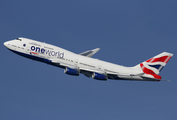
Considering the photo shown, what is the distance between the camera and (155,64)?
8581cm

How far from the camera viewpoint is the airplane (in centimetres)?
7650

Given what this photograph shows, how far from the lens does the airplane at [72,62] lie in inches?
3012

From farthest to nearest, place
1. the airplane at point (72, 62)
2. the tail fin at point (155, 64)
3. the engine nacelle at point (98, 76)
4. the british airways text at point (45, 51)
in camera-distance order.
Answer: the tail fin at point (155, 64) < the engine nacelle at point (98, 76) < the british airways text at point (45, 51) < the airplane at point (72, 62)

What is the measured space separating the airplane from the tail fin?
518 mm

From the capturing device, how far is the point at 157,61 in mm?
86000

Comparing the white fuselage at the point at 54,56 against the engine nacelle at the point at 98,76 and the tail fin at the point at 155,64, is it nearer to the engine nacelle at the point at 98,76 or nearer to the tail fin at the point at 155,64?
the engine nacelle at the point at 98,76

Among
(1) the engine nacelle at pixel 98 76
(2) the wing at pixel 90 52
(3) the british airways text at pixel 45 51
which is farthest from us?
(2) the wing at pixel 90 52

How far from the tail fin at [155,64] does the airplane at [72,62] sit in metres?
0.52

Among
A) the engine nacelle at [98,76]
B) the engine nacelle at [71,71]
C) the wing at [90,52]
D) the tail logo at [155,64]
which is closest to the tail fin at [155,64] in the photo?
the tail logo at [155,64]

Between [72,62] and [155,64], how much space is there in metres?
28.2

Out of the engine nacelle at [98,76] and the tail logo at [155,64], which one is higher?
the tail logo at [155,64]

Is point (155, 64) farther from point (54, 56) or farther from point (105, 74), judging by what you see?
point (54, 56)

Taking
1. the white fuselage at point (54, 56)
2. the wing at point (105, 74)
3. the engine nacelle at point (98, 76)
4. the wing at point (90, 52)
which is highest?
the wing at point (90, 52)

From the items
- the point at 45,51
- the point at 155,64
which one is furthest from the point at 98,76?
the point at 155,64
